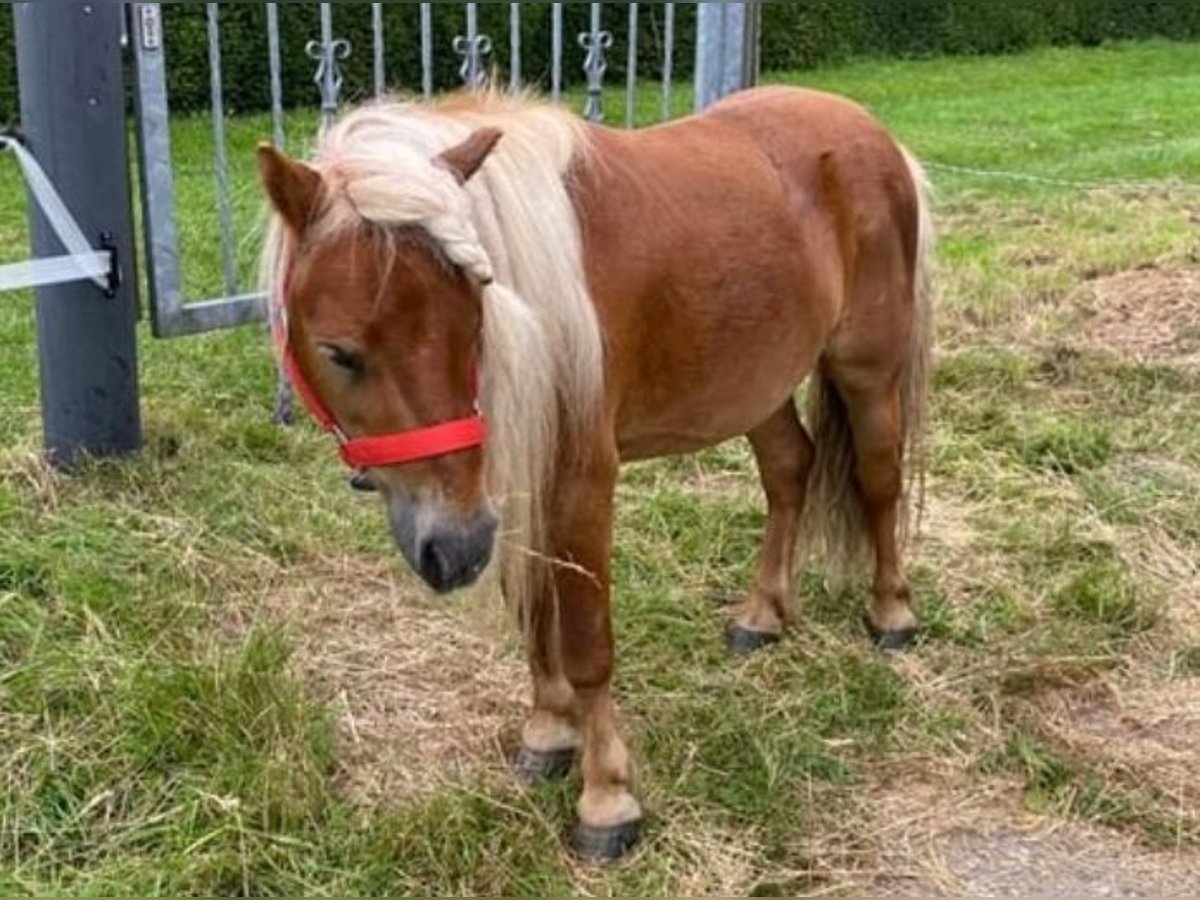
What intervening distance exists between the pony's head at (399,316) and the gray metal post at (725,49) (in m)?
2.72

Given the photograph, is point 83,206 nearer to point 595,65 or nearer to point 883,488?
point 595,65

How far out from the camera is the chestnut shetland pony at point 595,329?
6.32 feet

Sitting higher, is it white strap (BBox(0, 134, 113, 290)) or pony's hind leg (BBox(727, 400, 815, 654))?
white strap (BBox(0, 134, 113, 290))

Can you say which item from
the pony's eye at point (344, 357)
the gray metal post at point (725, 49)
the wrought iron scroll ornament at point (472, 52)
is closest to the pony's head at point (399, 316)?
the pony's eye at point (344, 357)

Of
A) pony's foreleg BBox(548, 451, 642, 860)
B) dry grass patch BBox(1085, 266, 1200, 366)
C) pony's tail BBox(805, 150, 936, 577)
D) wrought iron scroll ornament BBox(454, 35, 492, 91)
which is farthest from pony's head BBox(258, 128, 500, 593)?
dry grass patch BBox(1085, 266, 1200, 366)

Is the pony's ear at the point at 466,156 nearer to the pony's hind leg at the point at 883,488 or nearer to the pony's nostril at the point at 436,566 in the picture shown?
the pony's nostril at the point at 436,566

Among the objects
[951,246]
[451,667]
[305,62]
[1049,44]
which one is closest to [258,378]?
[451,667]

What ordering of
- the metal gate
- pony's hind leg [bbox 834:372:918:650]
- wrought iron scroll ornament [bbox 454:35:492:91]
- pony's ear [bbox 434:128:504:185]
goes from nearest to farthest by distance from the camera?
pony's ear [bbox 434:128:504:185]
pony's hind leg [bbox 834:372:918:650]
the metal gate
wrought iron scroll ornament [bbox 454:35:492:91]

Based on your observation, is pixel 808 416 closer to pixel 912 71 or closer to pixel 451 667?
pixel 451 667

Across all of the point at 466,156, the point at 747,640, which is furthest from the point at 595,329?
the point at 747,640

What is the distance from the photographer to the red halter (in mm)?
1957

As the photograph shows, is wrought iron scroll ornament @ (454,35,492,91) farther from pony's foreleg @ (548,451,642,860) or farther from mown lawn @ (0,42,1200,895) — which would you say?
pony's foreleg @ (548,451,642,860)

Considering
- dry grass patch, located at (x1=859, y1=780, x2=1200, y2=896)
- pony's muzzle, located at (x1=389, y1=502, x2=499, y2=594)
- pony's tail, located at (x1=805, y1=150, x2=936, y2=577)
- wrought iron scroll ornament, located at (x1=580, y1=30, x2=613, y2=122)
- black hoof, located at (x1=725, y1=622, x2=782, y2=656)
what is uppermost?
wrought iron scroll ornament, located at (x1=580, y1=30, x2=613, y2=122)

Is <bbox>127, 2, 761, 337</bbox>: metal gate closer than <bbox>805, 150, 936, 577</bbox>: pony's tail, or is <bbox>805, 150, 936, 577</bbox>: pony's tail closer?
<bbox>805, 150, 936, 577</bbox>: pony's tail
